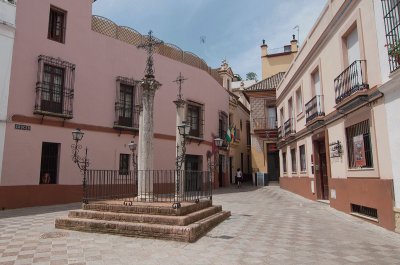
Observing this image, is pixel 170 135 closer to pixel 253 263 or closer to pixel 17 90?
pixel 17 90

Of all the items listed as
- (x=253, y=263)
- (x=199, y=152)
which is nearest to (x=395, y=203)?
(x=253, y=263)

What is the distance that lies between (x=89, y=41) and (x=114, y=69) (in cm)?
173

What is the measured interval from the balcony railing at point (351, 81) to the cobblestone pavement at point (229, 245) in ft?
11.7

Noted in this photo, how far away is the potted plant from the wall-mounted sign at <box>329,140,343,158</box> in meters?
4.01

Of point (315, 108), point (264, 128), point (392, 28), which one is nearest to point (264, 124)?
point (264, 128)

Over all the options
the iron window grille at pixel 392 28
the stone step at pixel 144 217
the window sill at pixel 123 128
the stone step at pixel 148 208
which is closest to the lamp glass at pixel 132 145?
the window sill at pixel 123 128

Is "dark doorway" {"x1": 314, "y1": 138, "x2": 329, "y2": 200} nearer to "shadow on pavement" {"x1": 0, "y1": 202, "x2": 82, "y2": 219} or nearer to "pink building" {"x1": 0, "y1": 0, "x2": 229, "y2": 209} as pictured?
"pink building" {"x1": 0, "y1": 0, "x2": 229, "y2": 209}

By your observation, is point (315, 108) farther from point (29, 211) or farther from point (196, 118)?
point (29, 211)

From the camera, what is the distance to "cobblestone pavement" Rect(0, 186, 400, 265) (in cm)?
512

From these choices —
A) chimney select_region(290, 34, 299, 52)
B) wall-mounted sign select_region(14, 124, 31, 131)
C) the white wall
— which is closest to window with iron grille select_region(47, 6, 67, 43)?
the white wall

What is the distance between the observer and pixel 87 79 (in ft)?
46.6

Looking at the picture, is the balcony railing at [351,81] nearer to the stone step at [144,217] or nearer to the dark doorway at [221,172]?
the stone step at [144,217]

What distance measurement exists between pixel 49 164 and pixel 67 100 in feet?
9.14

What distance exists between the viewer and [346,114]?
9.26m
